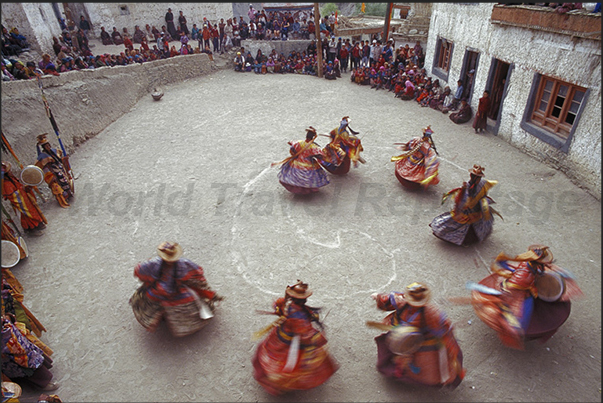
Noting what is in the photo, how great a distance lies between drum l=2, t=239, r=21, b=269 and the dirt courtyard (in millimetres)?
380

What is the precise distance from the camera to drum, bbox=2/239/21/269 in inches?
233

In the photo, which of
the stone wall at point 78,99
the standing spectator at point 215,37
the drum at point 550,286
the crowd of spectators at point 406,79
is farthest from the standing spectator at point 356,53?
the drum at point 550,286

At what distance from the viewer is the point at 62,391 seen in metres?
4.50

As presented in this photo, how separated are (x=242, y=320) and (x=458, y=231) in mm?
3779

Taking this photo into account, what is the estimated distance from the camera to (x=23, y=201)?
22.9 ft

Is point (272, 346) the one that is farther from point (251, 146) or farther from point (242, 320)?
point (251, 146)

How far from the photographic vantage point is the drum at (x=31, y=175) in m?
7.10

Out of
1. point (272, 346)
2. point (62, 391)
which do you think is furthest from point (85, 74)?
point (272, 346)

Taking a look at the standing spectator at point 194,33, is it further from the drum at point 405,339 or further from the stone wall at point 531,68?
the drum at point 405,339

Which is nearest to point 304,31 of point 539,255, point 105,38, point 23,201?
point 105,38

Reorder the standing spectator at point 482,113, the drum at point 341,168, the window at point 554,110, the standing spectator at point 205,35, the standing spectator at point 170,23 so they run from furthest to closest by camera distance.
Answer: the standing spectator at point 170,23 → the standing spectator at point 205,35 → the standing spectator at point 482,113 → the drum at point 341,168 → the window at point 554,110

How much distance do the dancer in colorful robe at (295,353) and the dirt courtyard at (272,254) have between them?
0.33m

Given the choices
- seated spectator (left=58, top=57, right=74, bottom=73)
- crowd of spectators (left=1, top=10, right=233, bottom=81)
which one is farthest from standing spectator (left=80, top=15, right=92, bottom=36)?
seated spectator (left=58, top=57, right=74, bottom=73)

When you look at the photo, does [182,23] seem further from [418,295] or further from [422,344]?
[422,344]
